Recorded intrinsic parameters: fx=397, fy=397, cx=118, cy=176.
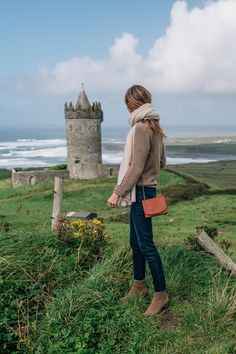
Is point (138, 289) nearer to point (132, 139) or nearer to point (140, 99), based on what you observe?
point (132, 139)

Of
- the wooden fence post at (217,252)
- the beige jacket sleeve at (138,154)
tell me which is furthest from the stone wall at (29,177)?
the beige jacket sleeve at (138,154)

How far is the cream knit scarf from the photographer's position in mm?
5832

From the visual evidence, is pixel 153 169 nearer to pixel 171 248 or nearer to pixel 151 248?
pixel 151 248

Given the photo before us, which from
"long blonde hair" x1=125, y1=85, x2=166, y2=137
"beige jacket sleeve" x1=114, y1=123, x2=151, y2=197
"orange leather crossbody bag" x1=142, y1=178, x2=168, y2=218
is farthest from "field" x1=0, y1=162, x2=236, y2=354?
"long blonde hair" x1=125, y1=85, x2=166, y2=137

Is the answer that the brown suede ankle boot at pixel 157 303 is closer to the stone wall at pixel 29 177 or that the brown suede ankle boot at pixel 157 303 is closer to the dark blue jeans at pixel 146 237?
the dark blue jeans at pixel 146 237

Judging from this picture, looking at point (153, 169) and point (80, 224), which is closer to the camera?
point (153, 169)

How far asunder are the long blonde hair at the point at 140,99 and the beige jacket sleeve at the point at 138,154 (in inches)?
5.7

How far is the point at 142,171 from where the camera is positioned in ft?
19.3

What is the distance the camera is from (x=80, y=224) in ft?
27.3

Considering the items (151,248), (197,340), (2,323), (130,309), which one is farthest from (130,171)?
(2,323)

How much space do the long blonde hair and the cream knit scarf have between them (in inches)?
2.9

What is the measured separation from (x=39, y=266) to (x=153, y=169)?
8.97 feet

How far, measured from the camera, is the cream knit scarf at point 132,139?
583cm

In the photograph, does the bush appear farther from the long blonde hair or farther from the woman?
the long blonde hair
